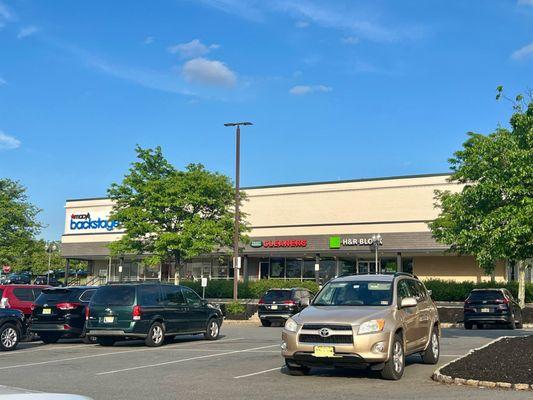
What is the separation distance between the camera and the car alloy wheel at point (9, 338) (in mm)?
17656

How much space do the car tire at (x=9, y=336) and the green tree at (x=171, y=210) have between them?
2210 cm

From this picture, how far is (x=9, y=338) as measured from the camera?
701 inches

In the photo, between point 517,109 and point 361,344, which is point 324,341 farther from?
point 517,109

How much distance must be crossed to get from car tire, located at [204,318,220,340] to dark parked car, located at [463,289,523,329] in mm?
11164

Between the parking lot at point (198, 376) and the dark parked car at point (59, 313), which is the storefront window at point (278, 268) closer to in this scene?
the dark parked car at point (59, 313)

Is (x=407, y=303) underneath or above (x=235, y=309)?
above

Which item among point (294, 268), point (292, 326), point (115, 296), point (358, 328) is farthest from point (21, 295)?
Result: point (294, 268)

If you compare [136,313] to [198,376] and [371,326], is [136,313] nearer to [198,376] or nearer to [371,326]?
[198,376]

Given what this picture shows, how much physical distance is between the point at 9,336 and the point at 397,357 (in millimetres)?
11129

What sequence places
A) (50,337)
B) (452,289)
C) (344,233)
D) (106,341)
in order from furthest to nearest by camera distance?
(344,233), (452,289), (50,337), (106,341)

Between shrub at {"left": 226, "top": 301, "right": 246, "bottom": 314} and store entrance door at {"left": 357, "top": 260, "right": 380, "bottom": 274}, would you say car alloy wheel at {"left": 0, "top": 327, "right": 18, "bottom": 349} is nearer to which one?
shrub at {"left": 226, "top": 301, "right": 246, "bottom": 314}

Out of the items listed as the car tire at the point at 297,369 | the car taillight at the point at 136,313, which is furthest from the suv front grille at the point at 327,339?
the car taillight at the point at 136,313

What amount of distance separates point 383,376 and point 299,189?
4141 centimetres

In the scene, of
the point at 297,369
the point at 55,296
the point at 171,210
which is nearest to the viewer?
the point at 297,369
